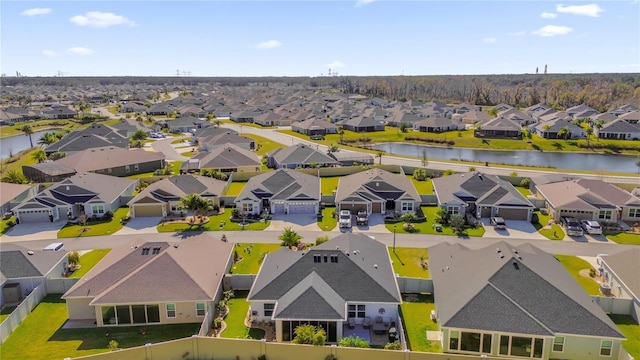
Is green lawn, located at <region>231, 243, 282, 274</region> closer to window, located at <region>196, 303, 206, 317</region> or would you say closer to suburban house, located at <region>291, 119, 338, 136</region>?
window, located at <region>196, 303, 206, 317</region>

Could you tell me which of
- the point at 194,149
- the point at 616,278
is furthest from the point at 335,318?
the point at 194,149

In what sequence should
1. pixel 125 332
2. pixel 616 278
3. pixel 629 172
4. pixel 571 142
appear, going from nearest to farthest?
pixel 125 332, pixel 616 278, pixel 629 172, pixel 571 142

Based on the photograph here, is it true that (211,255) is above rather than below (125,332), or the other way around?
above

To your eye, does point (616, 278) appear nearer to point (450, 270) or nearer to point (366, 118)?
point (450, 270)

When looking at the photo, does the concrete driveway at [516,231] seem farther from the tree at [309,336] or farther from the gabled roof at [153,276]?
the gabled roof at [153,276]

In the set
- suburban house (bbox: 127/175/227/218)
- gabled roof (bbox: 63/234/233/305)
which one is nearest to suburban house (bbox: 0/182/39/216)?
suburban house (bbox: 127/175/227/218)

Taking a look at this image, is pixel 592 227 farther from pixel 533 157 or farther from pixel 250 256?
pixel 533 157
